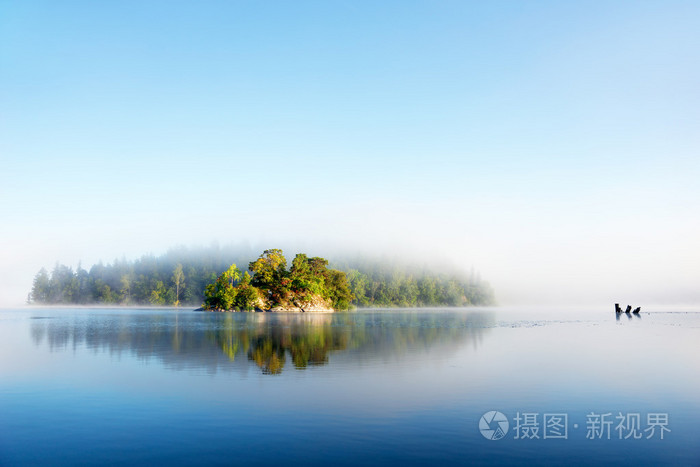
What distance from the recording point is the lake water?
11.8m

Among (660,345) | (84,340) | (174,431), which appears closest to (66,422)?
(174,431)

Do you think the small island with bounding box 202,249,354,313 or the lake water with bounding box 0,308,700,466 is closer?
the lake water with bounding box 0,308,700,466

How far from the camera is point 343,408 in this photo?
15945 mm

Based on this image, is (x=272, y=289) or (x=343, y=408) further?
A: (x=272, y=289)

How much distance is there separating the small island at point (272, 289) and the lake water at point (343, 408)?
99.3m

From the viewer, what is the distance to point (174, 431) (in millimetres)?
13477

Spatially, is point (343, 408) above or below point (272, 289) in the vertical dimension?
above

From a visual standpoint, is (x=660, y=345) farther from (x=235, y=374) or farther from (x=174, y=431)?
(x=174, y=431)

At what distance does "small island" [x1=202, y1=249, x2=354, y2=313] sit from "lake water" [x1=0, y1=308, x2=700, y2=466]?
99275 mm

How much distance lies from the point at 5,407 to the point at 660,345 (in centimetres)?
4764

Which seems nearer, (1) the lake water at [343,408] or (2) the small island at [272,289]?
(1) the lake water at [343,408]

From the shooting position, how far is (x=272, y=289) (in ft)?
433

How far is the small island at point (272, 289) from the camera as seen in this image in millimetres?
129875

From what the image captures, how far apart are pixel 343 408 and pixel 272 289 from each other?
119 meters
